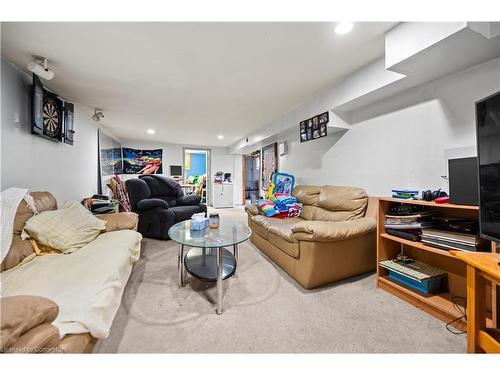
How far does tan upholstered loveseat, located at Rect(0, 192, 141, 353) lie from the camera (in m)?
0.66

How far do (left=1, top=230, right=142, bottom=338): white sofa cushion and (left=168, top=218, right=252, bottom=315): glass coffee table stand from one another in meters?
0.44

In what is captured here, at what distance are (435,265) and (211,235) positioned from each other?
78.4 inches

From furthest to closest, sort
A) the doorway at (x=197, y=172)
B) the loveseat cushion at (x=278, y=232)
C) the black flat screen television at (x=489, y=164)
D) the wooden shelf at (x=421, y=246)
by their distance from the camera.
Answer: the doorway at (x=197, y=172), the loveseat cushion at (x=278, y=232), the wooden shelf at (x=421, y=246), the black flat screen television at (x=489, y=164)

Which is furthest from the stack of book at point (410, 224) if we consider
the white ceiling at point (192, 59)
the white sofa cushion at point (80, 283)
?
the white sofa cushion at point (80, 283)

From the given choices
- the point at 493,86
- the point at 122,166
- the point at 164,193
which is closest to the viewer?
the point at 493,86

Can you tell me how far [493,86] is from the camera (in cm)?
143

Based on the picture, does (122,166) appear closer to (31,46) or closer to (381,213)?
(31,46)

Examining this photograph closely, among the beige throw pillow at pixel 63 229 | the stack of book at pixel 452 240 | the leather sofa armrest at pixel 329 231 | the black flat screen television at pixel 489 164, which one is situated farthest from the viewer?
the leather sofa armrest at pixel 329 231

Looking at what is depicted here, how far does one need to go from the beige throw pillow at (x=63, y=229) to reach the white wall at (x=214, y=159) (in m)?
4.57

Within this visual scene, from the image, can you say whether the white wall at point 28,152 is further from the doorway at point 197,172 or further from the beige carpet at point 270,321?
the doorway at point 197,172

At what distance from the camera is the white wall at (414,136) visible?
155cm

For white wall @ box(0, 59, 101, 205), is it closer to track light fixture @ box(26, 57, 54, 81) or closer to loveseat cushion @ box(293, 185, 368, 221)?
track light fixture @ box(26, 57, 54, 81)

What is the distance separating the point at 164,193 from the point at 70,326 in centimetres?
320
